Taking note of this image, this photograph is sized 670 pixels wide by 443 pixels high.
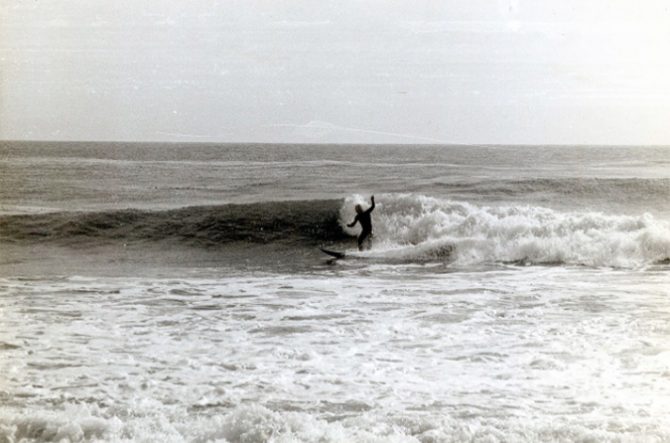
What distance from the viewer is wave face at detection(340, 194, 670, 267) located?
12656 millimetres

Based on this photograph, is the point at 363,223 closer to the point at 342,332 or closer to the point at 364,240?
the point at 364,240

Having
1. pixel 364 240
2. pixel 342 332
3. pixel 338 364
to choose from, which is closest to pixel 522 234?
pixel 364 240

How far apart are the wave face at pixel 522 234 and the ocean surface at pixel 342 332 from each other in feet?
0.17

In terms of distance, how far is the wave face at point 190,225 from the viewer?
1664 centimetres

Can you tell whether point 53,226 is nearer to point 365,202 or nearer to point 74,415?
point 365,202

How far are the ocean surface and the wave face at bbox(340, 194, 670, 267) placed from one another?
5 cm

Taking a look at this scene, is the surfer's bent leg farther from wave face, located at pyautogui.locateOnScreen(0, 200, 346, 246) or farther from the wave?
wave face, located at pyautogui.locateOnScreen(0, 200, 346, 246)

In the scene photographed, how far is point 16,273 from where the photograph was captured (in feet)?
36.8

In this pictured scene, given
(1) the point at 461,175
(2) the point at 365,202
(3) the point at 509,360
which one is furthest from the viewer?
(1) the point at 461,175

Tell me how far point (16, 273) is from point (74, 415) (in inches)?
287

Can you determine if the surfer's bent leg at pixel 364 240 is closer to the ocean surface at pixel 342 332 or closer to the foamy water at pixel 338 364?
the ocean surface at pixel 342 332

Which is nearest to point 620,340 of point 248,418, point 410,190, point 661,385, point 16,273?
point 661,385

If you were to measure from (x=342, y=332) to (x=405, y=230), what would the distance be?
10.2 metres

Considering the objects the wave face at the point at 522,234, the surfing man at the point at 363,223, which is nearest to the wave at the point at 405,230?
the wave face at the point at 522,234
